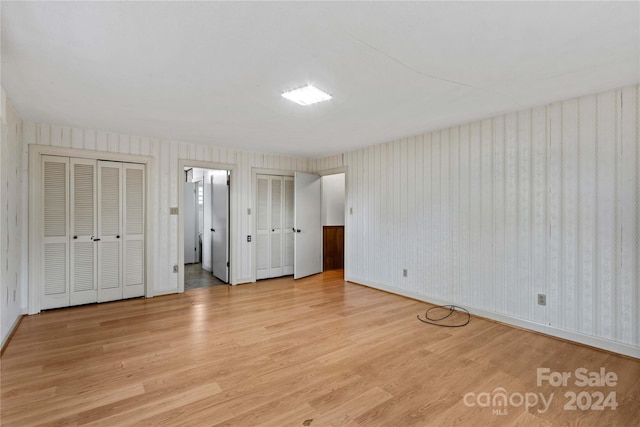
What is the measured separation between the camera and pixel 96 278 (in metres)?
4.32

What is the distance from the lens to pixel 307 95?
2.92 meters

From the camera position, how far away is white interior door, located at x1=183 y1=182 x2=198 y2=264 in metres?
7.95

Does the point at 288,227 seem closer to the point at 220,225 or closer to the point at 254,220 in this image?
the point at 254,220

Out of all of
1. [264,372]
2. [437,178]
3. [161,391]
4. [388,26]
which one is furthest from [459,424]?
[437,178]

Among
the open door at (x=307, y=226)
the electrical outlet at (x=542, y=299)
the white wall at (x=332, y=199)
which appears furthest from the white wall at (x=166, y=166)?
the electrical outlet at (x=542, y=299)

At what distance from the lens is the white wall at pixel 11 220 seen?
290 centimetres

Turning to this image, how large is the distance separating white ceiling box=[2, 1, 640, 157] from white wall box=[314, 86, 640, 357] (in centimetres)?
39

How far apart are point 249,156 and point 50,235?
123 inches

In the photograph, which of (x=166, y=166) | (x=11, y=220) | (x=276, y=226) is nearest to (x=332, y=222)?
(x=276, y=226)

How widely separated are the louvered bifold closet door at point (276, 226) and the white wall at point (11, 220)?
3577 mm

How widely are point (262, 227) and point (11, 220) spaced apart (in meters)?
3.47

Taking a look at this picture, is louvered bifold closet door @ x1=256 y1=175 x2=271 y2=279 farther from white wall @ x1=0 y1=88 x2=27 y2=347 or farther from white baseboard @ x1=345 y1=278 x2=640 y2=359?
white wall @ x1=0 y1=88 x2=27 y2=347

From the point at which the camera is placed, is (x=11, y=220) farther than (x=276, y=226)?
A: No

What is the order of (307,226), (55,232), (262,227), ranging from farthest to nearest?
(307,226) < (262,227) < (55,232)
